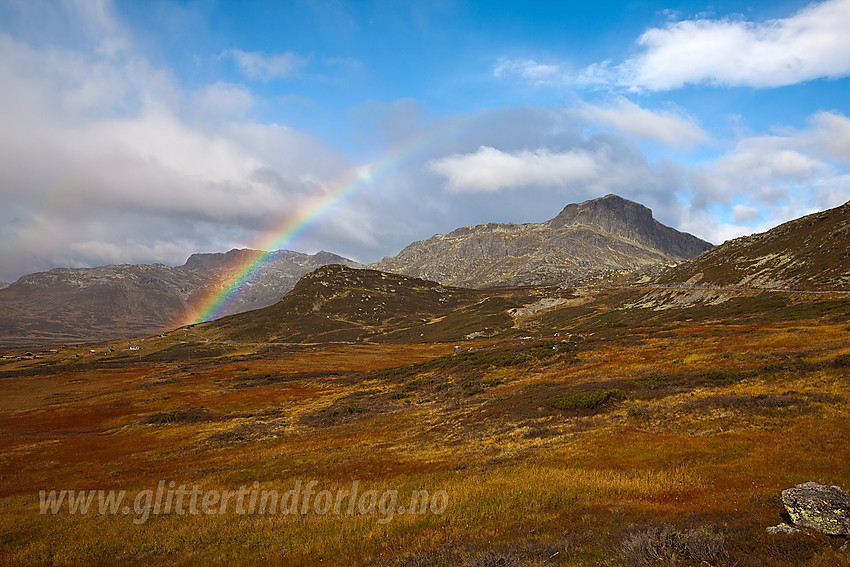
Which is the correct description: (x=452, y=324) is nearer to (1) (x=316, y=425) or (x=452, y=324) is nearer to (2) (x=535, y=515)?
(1) (x=316, y=425)

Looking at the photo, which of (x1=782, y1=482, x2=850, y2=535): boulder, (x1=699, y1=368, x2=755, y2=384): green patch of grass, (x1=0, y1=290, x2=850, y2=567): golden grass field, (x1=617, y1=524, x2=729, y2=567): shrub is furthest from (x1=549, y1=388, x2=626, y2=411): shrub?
(x1=617, y1=524, x2=729, y2=567): shrub

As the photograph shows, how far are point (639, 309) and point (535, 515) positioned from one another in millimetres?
132997

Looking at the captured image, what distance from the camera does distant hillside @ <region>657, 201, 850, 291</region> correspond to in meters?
96.6

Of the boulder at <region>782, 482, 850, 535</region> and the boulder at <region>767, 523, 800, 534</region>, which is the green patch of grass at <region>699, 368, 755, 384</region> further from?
the boulder at <region>767, 523, 800, 534</region>

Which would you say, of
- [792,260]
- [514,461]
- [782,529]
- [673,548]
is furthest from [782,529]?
[792,260]

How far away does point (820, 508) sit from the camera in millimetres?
10664

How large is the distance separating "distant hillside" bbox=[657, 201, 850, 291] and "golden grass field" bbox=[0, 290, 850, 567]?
5664cm

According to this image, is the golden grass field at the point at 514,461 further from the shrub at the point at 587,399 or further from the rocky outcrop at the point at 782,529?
the rocky outcrop at the point at 782,529

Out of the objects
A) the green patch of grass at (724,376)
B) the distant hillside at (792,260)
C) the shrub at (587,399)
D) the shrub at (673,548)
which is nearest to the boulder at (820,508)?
the shrub at (673,548)

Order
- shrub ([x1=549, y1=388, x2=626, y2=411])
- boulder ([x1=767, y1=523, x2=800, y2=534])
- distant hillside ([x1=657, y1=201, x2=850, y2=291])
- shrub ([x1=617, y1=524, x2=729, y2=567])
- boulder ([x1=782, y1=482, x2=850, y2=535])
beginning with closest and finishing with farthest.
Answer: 1. shrub ([x1=617, y1=524, x2=729, y2=567])
2. boulder ([x1=782, y1=482, x2=850, y2=535])
3. boulder ([x1=767, y1=523, x2=800, y2=534])
4. shrub ([x1=549, y1=388, x2=626, y2=411])
5. distant hillside ([x1=657, y1=201, x2=850, y2=291])

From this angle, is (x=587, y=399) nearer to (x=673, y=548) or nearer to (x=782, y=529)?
(x=782, y=529)

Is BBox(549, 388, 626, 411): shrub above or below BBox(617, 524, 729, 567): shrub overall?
below

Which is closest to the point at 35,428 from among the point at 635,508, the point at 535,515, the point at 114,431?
the point at 114,431

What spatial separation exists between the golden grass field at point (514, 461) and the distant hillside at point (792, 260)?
2230 inches
